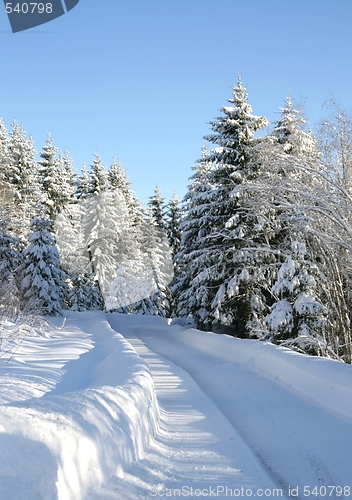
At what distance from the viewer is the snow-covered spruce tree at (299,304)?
13.4m

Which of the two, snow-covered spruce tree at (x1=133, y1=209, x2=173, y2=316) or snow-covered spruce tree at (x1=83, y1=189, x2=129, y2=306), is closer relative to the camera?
snow-covered spruce tree at (x1=83, y1=189, x2=129, y2=306)

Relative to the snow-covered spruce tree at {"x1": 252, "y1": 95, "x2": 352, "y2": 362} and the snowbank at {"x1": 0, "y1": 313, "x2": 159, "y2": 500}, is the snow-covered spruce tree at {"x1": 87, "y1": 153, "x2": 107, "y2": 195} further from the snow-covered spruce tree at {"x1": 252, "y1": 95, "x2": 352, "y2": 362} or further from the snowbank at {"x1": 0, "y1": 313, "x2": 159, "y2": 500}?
the snowbank at {"x1": 0, "y1": 313, "x2": 159, "y2": 500}

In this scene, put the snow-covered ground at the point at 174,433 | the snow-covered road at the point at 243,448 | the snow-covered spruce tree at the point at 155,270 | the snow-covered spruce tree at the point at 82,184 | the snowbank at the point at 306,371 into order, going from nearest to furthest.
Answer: the snow-covered ground at the point at 174,433, the snow-covered road at the point at 243,448, the snowbank at the point at 306,371, the snow-covered spruce tree at the point at 155,270, the snow-covered spruce tree at the point at 82,184

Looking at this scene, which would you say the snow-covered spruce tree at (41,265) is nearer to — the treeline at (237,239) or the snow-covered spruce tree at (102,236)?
the treeline at (237,239)

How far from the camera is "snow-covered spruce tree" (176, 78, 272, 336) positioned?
58.9ft

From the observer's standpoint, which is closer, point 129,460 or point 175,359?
point 129,460

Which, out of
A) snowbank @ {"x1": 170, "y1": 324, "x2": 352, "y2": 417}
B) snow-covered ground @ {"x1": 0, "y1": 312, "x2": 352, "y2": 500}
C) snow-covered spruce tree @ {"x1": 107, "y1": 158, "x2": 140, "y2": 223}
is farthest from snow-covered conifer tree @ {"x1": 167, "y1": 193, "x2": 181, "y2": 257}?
snow-covered ground @ {"x1": 0, "y1": 312, "x2": 352, "y2": 500}

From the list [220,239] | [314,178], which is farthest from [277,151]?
[220,239]

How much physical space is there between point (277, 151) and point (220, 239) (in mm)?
7834

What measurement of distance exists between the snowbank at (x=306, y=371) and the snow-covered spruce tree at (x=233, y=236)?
5.49 metres

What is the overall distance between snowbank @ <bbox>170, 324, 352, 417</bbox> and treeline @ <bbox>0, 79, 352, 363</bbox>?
1.62 meters

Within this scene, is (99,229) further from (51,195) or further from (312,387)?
(312,387)

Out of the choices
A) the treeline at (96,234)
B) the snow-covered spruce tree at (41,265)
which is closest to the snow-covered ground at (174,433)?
the snow-covered spruce tree at (41,265)

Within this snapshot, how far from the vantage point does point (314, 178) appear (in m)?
13.7
